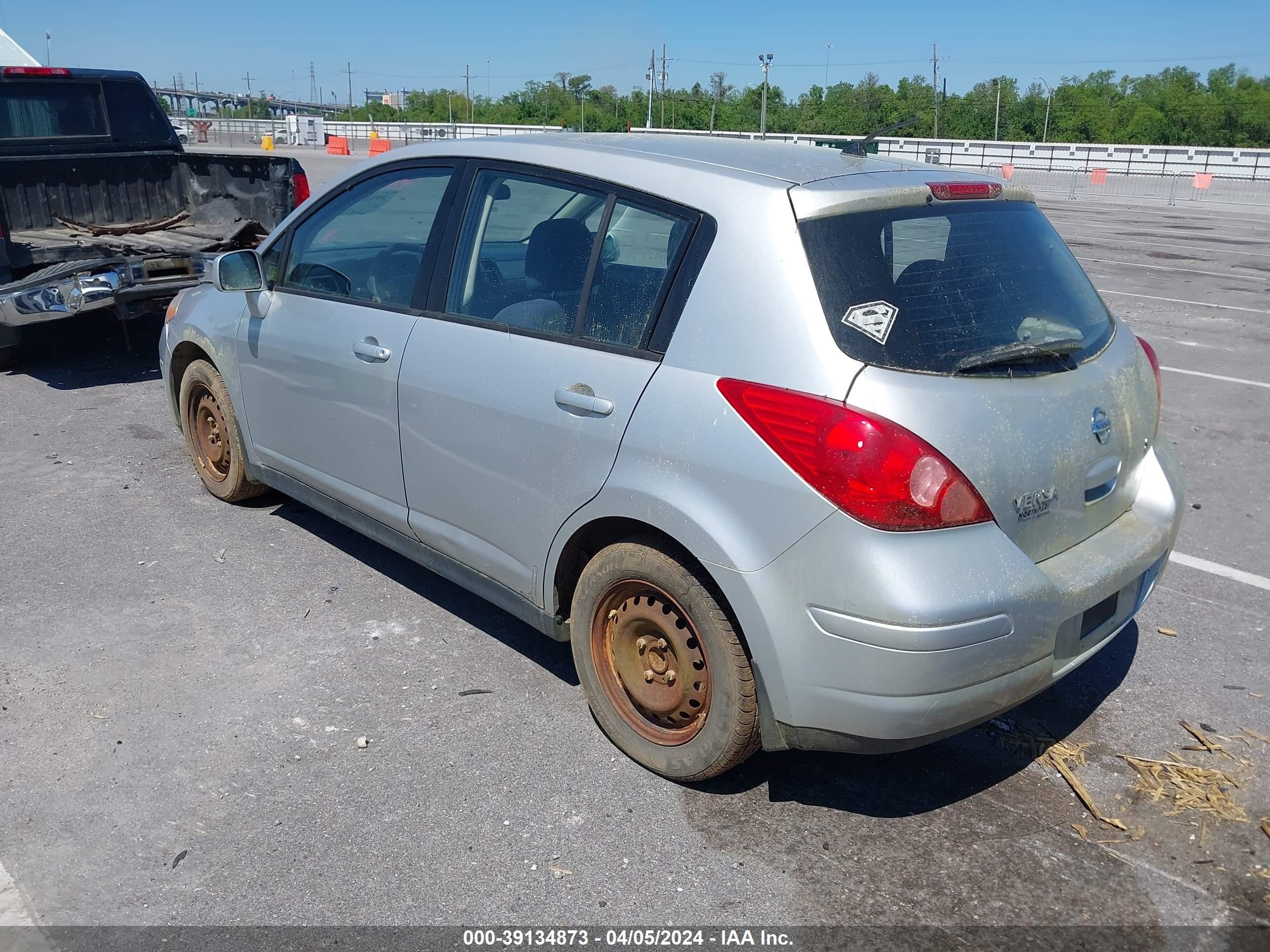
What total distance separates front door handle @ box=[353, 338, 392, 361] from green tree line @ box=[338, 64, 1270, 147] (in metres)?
64.8

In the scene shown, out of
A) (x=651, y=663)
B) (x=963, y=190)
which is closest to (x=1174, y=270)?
(x=963, y=190)

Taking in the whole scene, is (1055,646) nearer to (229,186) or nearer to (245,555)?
(245,555)

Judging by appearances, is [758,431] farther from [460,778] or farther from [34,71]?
[34,71]

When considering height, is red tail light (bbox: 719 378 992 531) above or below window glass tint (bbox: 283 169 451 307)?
below

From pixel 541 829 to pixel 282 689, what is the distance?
4.10 feet

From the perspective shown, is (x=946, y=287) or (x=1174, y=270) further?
(x=1174, y=270)

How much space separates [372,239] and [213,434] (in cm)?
176

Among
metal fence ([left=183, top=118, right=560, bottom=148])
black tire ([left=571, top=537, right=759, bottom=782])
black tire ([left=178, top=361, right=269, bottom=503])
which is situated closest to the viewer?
black tire ([left=571, top=537, right=759, bottom=782])

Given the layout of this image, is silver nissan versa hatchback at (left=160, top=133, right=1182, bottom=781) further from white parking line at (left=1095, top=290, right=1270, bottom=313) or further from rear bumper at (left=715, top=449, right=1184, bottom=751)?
white parking line at (left=1095, top=290, right=1270, bottom=313)

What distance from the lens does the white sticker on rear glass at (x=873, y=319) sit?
2.75 m

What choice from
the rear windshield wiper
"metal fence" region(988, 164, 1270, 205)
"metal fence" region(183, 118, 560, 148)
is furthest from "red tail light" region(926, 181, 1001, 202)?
"metal fence" region(183, 118, 560, 148)

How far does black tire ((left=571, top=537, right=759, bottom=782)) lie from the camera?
9.61 feet

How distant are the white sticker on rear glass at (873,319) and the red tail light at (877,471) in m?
0.24

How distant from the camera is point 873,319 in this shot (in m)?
2.77
